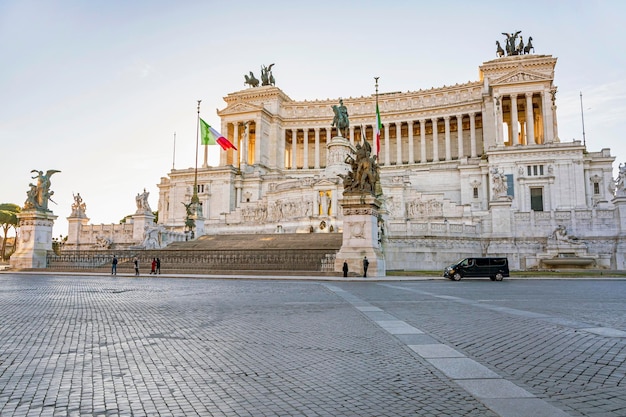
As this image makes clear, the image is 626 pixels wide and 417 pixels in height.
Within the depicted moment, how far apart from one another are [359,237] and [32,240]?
26192 millimetres

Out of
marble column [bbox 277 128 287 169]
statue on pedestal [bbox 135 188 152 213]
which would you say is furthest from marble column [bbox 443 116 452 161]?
statue on pedestal [bbox 135 188 152 213]

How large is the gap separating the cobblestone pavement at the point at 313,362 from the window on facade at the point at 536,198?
54.5 meters

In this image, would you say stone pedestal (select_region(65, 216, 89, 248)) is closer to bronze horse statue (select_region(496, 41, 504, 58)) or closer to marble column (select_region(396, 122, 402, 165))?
marble column (select_region(396, 122, 402, 165))

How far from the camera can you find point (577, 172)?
60469 millimetres

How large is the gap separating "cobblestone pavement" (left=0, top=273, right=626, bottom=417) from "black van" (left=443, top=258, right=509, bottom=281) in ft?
49.3

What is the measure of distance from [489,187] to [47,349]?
212 ft

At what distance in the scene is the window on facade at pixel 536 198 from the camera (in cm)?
6101

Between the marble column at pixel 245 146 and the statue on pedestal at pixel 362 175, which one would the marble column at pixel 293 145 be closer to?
the marble column at pixel 245 146

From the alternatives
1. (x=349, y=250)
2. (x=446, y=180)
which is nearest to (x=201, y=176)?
(x=446, y=180)

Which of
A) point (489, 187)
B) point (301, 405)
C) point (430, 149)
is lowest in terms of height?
point (301, 405)

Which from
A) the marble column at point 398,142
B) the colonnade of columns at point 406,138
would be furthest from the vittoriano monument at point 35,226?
the marble column at point 398,142

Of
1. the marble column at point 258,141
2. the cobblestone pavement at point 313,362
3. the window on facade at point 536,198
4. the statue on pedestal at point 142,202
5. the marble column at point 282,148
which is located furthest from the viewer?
the marble column at point 282,148

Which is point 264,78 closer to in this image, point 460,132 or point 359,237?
point 460,132

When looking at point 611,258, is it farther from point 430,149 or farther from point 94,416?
point 430,149
